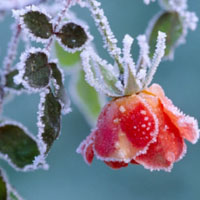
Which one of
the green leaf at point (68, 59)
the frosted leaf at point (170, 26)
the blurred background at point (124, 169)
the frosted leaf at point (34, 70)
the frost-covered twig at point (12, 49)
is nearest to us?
the frosted leaf at point (34, 70)

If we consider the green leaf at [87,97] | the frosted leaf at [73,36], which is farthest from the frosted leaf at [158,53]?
the green leaf at [87,97]

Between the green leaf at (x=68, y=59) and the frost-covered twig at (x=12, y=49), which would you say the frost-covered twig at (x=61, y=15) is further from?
the green leaf at (x=68, y=59)

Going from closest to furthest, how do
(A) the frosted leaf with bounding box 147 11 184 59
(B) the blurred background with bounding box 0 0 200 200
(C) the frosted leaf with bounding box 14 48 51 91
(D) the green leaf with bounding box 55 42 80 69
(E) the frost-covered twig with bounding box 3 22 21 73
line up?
(C) the frosted leaf with bounding box 14 48 51 91, (E) the frost-covered twig with bounding box 3 22 21 73, (A) the frosted leaf with bounding box 147 11 184 59, (D) the green leaf with bounding box 55 42 80 69, (B) the blurred background with bounding box 0 0 200 200

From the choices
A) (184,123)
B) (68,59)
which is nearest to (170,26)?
(68,59)

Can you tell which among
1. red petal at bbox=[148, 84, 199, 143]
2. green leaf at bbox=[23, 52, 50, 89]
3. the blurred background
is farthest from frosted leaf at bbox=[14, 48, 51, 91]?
the blurred background

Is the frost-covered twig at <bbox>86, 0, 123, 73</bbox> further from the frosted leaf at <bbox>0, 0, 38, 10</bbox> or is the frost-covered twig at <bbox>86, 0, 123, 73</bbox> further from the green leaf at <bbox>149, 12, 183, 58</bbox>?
the green leaf at <bbox>149, 12, 183, 58</bbox>

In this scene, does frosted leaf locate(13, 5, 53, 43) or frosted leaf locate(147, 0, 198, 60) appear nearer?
frosted leaf locate(13, 5, 53, 43)
